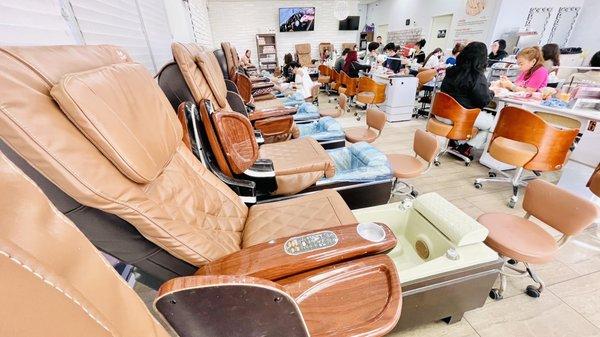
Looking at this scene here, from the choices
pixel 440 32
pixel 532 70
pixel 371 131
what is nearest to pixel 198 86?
pixel 371 131

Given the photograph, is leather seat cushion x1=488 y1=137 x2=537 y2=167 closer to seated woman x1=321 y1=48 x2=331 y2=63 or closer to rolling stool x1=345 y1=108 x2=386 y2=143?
rolling stool x1=345 y1=108 x2=386 y2=143

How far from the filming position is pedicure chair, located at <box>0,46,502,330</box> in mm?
488

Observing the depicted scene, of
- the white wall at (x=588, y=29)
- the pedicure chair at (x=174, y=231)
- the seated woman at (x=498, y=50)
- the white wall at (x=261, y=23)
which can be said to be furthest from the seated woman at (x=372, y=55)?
the pedicure chair at (x=174, y=231)

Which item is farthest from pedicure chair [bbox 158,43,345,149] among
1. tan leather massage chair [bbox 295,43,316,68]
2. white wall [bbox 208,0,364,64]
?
tan leather massage chair [bbox 295,43,316,68]

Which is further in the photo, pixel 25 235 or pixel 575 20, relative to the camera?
pixel 575 20

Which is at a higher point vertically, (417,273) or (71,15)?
(71,15)

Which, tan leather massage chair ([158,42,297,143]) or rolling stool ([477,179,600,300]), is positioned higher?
tan leather massage chair ([158,42,297,143])

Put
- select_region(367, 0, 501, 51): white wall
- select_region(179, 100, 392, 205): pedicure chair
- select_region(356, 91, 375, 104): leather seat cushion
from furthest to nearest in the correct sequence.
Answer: select_region(367, 0, 501, 51): white wall → select_region(356, 91, 375, 104): leather seat cushion → select_region(179, 100, 392, 205): pedicure chair

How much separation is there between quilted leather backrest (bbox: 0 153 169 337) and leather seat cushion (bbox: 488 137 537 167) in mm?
2786

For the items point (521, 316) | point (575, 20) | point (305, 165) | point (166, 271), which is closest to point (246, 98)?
point (305, 165)

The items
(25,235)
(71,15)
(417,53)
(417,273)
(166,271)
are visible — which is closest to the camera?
(25,235)

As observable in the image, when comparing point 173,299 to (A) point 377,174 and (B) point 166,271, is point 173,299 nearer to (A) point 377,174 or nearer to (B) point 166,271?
(B) point 166,271

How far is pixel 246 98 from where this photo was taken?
10.6 feet

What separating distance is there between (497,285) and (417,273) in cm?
88
